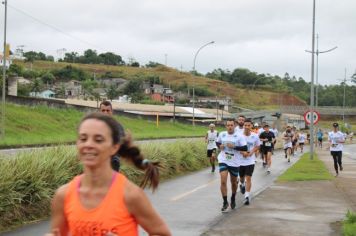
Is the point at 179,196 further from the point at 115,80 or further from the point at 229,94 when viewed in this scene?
the point at 229,94

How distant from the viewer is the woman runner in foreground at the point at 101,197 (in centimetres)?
297

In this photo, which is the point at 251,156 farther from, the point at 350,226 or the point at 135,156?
the point at 135,156

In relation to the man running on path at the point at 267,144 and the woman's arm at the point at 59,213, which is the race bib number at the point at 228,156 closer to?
the woman's arm at the point at 59,213

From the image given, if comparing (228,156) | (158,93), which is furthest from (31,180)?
(158,93)

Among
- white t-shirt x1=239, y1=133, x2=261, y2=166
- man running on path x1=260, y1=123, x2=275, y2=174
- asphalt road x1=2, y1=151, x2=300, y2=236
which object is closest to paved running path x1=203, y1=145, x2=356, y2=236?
asphalt road x1=2, y1=151, x2=300, y2=236

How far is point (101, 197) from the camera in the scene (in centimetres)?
300

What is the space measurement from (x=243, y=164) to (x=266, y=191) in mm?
2527

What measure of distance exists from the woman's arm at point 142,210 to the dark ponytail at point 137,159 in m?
0.44

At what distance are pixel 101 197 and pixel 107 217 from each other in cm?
11

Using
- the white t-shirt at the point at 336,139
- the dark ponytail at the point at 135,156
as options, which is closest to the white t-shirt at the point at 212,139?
the white t-shirt at the point at 336,139

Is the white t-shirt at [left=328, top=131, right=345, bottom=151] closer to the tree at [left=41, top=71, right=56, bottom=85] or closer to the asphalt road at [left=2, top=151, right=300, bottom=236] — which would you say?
the asphalt road at [left=2, top=151, right=300, bottom=236]

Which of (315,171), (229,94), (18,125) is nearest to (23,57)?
(229,94)

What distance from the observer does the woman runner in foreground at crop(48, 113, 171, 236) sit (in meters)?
2.97

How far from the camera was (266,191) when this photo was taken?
47.7 ft
